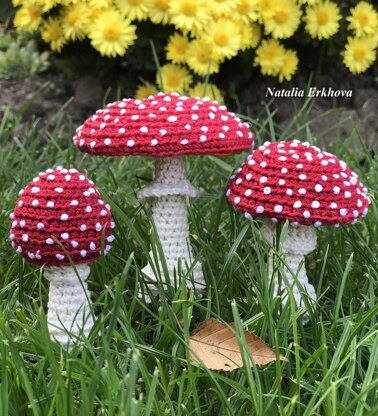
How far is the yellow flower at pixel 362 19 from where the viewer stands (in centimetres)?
375

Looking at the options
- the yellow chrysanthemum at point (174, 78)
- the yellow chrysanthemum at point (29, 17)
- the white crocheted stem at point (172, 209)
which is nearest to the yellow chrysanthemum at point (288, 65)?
the yellow chrysanthemum at point (174, 78)

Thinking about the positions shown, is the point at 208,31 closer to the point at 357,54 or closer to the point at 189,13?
the point at 189,13

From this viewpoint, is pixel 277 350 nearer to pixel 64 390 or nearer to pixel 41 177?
pixel 64 390

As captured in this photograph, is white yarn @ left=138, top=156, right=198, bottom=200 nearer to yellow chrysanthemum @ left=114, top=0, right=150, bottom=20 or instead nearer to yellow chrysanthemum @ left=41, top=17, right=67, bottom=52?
yellow chrysanthemum @ left=114, top=0, right=150, bottom=20

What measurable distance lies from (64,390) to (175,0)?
239cm

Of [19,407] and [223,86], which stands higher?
[223,86]

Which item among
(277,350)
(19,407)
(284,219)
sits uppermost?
(284,219)

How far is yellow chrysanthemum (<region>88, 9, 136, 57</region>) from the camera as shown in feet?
11.5

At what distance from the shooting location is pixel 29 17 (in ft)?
12.3

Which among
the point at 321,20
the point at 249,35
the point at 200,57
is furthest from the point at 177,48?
the point at 321,20

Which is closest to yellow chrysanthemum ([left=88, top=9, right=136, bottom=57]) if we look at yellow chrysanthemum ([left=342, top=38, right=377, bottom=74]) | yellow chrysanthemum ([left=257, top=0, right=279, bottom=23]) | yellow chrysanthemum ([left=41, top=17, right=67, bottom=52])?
yellow chrysanthemum ([left=41, top=17, right=67, bottom=52])

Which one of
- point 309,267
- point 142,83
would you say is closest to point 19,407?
point 309,267

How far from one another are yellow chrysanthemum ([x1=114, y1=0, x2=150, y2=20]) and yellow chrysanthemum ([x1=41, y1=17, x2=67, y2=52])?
0.41 metres

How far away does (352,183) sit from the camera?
Result: 198 centimetres
